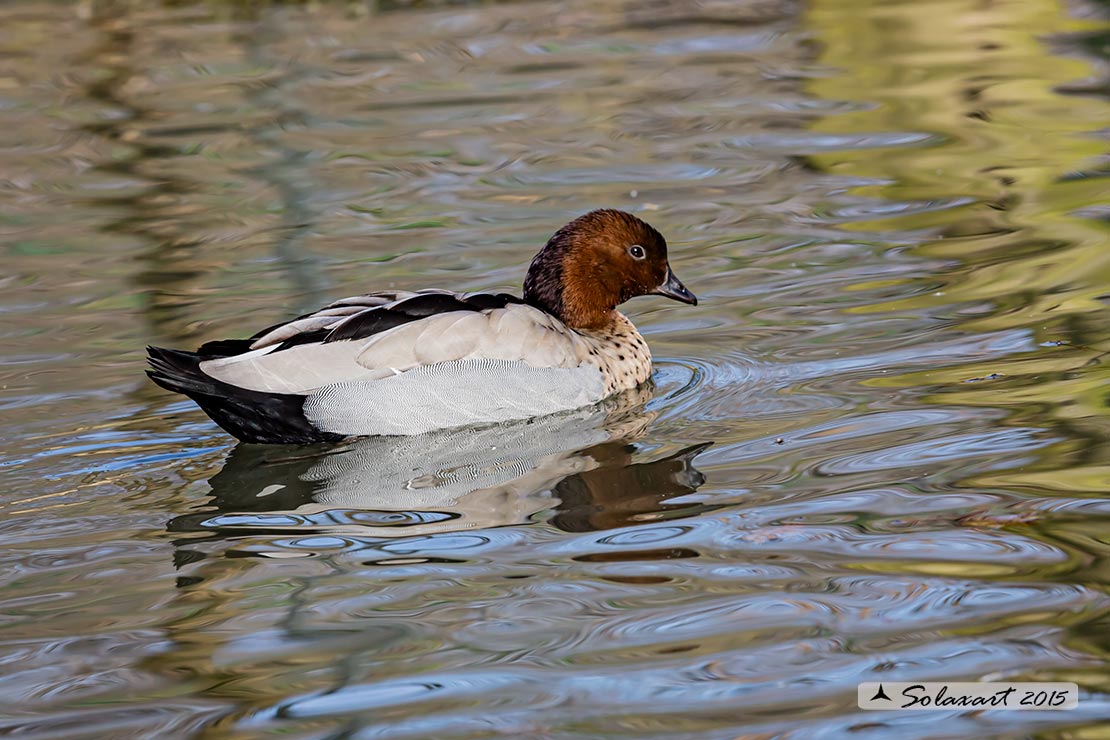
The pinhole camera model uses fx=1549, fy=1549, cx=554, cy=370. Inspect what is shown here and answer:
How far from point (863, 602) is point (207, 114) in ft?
34.1

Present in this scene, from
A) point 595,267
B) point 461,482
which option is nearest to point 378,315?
point 461,482

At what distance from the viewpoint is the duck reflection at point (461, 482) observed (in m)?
5.78

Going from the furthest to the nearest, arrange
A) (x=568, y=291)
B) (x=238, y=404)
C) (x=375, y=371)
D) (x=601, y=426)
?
(x=568, y=291), (x=601, y=426), (x=375, y=371), (x=238, y=404)

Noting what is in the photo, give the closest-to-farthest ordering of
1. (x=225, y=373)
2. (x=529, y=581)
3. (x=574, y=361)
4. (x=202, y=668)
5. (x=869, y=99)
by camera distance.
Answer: (x=202, y=668) < (x=529, y=581) < (x=225, y=373) < (x=574, y=361) < (x=869, y=99)

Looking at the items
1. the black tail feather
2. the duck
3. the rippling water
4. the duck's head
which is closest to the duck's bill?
the duck's head

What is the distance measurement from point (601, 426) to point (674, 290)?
1.27 m

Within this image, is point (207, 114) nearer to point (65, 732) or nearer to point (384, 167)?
point (384, 167)

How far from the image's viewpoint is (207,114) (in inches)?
545

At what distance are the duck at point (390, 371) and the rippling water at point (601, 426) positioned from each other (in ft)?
0.49

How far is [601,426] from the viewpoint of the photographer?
7035 millimetres

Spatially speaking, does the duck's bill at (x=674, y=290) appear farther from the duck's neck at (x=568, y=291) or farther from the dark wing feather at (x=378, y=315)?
the dark wing feather at (x=378, y=315)

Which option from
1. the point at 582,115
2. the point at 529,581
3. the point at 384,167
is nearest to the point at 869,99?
the point at 582,115

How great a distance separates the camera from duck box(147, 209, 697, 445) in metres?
6.70

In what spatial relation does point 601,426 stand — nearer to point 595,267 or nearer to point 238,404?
point 595,267
